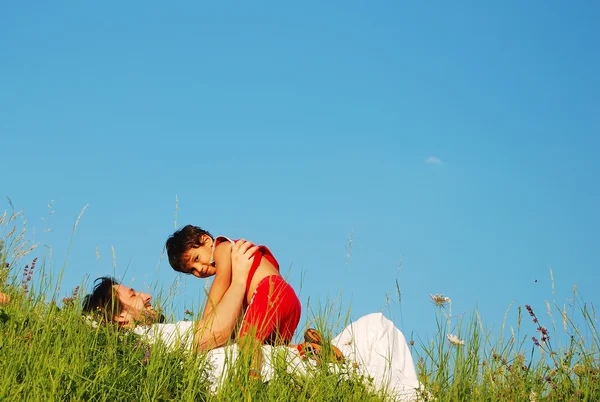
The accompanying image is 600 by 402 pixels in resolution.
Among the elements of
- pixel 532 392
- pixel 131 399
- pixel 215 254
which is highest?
pixel 215 254

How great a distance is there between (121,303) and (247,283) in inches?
47.8

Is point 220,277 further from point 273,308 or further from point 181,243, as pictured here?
point 181,243

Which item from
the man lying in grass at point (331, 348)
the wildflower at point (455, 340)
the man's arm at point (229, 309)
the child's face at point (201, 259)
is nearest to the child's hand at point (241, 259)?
the man's arm at point (229, 309)

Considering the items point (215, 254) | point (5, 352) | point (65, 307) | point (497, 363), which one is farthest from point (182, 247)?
point (497, 363)

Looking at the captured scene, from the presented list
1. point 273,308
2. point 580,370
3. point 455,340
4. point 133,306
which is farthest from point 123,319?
point 580,370

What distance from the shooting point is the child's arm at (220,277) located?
5.55 meters

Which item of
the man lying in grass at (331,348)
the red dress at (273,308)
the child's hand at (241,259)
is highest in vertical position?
the child's hand at (241,259)

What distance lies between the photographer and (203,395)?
4.65 m

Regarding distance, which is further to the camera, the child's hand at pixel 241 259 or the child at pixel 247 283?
the child's hand at pixel 241 259

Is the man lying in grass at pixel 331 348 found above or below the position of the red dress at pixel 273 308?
below

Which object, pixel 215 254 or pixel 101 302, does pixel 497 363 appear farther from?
pixel 101 302

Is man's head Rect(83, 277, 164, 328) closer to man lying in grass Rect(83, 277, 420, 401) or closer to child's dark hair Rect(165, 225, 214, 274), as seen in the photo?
man lying in grass Rect(83, 277, 420, 401)

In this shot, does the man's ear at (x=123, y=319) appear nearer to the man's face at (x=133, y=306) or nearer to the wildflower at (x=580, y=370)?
the man's face at (x=133, y=306)

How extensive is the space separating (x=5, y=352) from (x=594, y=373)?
164 inches
